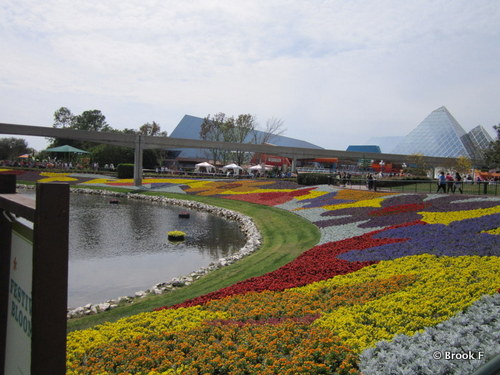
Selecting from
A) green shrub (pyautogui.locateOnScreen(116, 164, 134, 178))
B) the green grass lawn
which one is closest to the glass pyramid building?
green shrub (pyautogui.locateOnScreen(116, 164, 134, 178))

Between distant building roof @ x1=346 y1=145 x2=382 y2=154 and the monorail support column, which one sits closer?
the monorail support column

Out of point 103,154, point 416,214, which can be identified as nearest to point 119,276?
point 416,214

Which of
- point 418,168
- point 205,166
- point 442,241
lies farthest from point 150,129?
point 442,241

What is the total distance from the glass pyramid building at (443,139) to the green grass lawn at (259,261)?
253ft

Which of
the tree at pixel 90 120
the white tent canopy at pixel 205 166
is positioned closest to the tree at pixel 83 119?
the tree at pixel 90 120

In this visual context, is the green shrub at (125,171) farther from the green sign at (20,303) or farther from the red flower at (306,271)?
the green sign at (20,303)

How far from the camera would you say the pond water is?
12.1 meters

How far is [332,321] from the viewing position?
646 centimetres

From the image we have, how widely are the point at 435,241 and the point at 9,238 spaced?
12.0 m

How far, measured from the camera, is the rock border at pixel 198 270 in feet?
31.6

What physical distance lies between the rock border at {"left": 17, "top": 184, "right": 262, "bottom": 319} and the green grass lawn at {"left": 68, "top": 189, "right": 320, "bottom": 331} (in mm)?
324

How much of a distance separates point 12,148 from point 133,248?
9557 centimetres

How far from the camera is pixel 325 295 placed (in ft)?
27.2

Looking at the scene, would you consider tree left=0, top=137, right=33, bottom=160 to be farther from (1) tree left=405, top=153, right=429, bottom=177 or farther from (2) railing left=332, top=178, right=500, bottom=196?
(2) railing left=332, top=178, right=500, bottom=196
